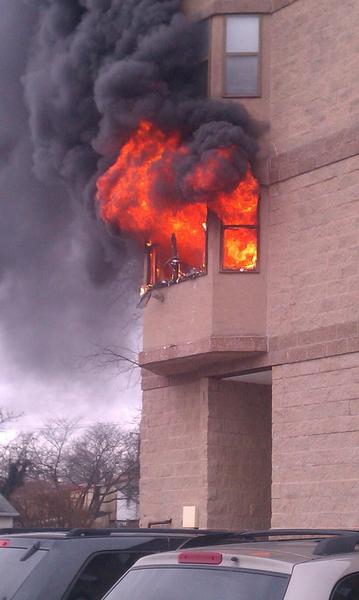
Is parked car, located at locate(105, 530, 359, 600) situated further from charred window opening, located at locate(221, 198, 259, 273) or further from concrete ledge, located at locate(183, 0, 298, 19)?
concrete ledge, located at locate(183, 0, 298, 19)

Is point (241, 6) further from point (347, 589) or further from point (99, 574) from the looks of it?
point (347, 589)

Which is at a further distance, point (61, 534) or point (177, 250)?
point (177, 250)

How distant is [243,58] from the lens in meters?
16.1

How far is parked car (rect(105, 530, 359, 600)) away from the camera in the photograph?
14.8 ft

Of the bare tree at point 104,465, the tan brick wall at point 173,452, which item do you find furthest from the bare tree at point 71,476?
the tan brick wall at point 173,452

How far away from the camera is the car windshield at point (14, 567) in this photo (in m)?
6.27

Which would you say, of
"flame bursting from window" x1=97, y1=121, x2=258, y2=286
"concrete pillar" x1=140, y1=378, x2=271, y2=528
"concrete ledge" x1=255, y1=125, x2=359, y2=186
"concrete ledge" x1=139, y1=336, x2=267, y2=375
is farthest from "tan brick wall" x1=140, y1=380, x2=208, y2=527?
"concrete ledge" x1=255, y1=125, x2=359, y2=186

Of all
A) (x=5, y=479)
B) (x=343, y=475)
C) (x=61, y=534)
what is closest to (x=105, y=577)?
(x=61, y=534)

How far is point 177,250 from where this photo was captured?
53.9ft

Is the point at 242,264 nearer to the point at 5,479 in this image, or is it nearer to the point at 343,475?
the point at 343,475

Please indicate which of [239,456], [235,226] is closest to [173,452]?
[239,456]

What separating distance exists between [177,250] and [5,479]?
36.9 metres

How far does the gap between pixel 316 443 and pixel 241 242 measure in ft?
10.8

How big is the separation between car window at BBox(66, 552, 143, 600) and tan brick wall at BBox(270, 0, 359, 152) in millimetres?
9172
